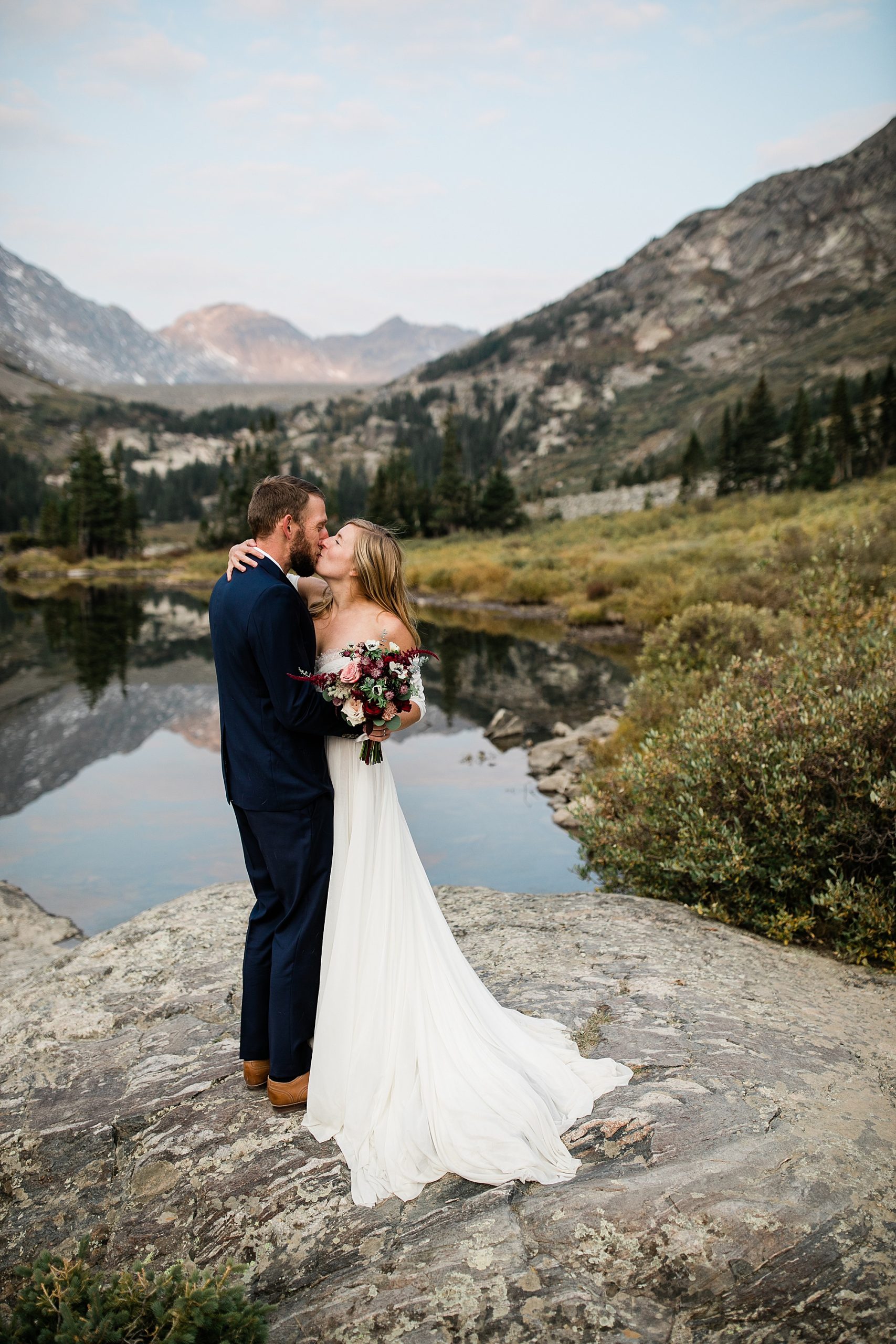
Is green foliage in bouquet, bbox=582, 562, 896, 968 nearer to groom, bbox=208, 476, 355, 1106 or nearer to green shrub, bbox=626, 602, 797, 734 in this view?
green shrub, bbox=626, 602, 797, 734

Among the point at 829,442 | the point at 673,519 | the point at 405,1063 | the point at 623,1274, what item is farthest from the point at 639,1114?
the point at 829,442

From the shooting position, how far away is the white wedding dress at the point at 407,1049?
3537 mm

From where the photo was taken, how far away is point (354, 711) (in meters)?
3.69

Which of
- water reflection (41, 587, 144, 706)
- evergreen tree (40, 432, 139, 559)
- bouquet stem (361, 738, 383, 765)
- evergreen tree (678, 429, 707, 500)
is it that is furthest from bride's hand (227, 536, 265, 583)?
evergreen tree (40, 432, 139, 559)

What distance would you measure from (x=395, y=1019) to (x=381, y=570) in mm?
2246

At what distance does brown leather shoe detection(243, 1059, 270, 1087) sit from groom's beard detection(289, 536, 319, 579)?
2582mm

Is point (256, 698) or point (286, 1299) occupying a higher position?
point (256, 698)

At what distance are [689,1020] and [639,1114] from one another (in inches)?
41.5

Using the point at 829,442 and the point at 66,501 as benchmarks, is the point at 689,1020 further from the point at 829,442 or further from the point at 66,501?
the point at 66,501

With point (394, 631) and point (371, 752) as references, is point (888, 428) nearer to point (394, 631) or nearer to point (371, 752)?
point (394, 631)

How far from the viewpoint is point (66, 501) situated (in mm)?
88625

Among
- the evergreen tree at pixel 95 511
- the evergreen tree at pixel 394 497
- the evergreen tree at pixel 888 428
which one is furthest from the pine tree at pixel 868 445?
the evergreen tree at pixel 95 511

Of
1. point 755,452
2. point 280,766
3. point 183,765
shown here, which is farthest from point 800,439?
point 280,766

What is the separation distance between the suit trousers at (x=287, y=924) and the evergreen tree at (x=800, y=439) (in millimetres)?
64657
